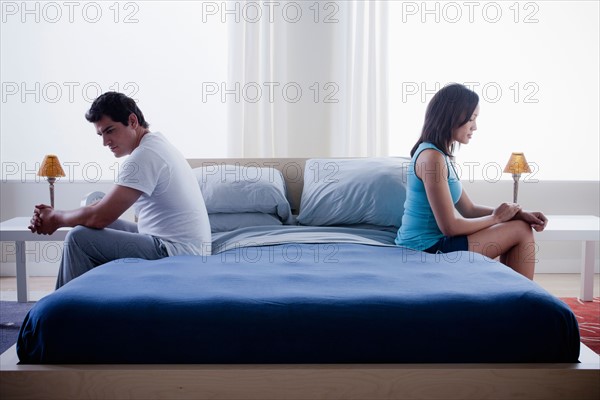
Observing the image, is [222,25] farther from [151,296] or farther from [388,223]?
[151,296]

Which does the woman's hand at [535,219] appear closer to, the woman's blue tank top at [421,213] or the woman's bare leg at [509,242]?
the woman's bare leg at [509,242]

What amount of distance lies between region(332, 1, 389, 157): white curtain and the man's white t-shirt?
5.27ft

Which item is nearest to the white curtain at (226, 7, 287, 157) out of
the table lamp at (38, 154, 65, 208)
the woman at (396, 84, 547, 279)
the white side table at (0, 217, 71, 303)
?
the table lamp at (38, 154, 65, 208)

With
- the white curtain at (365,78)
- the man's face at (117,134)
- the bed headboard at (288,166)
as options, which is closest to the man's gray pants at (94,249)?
the man's face at (117,134)

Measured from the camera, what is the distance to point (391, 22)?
4285mm

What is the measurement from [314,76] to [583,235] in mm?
1727

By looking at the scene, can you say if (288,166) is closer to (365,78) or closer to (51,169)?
(365,78)

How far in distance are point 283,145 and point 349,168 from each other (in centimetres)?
89

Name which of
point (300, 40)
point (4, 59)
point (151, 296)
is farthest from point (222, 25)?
point (151, 296)

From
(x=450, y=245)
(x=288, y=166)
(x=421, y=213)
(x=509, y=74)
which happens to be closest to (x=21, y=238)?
(x=288, y=166)

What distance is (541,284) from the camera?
13.1 ft

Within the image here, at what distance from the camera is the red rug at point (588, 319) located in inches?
113

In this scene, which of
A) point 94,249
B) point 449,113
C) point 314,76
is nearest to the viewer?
point 94,249

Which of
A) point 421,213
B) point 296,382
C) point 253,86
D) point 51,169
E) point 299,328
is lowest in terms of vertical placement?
point 296,382
